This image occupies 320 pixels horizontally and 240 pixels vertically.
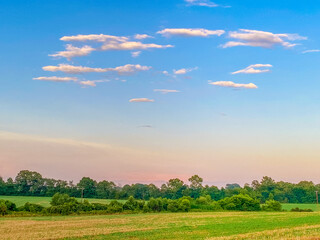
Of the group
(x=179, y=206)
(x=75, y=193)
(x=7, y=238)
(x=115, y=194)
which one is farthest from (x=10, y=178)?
(x=7, y=238)

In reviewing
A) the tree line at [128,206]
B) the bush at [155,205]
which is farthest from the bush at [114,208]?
the bush at [155,205]

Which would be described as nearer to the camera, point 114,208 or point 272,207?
point 114,208

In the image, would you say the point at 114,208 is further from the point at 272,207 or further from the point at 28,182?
the point at 28,182

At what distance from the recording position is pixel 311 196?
17400 centimetres

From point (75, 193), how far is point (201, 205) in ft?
177

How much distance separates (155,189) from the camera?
174 m

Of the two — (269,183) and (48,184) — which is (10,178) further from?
(269,183)

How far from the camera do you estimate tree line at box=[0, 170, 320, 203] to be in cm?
Result: 15250

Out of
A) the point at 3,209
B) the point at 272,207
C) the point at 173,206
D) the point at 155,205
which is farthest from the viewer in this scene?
the point at 272,207

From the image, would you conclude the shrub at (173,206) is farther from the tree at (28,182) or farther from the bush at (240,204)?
the tree at (28,182)

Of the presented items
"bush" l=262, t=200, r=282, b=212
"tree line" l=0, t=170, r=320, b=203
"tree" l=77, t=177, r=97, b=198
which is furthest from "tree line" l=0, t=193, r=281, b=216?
"tree" l=77, t=177, r=97, b=198

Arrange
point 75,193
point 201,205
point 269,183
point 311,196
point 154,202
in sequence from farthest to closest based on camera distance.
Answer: point 269,183 → point 311,196 → point 75,193 → point 201,205 → point 154,202

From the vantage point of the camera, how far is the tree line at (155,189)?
500 feet

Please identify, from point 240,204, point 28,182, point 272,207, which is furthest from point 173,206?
point 28,182
